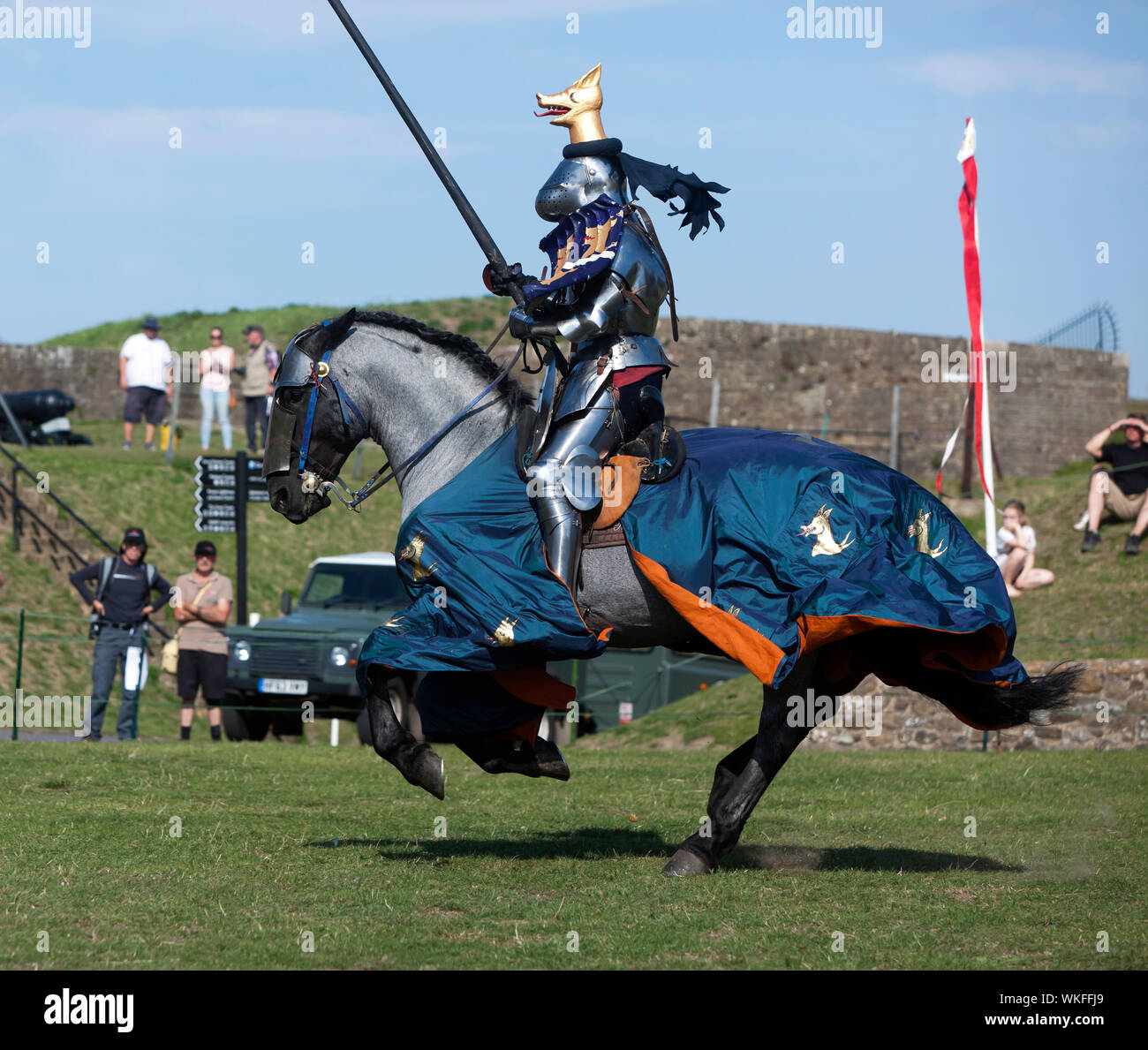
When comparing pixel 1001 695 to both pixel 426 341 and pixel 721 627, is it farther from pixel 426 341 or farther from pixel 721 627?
pixel 426 341

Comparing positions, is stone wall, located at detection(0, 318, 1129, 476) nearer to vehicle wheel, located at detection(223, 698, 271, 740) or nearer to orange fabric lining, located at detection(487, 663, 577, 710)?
vehicle wheel, located at detection(223, 698, 271, 740)

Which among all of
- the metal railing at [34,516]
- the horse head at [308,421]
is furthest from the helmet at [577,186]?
the metal railing at [34,516]

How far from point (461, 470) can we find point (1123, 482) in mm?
14386

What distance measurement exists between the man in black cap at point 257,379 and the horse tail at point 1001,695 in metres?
16.6

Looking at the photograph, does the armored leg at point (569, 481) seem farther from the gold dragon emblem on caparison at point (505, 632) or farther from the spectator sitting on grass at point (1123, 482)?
the spectator sitting on grass at point (1123, 482)

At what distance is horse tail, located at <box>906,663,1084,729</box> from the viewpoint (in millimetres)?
7383

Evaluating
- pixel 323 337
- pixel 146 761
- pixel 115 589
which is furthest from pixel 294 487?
pixel 115 589

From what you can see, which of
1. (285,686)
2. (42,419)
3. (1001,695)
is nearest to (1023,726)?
(285,686)

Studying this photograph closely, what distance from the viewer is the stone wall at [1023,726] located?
14820 millimetres

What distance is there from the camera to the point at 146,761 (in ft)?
39.0

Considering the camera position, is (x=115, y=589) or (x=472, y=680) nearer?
(x=472, y=680)
